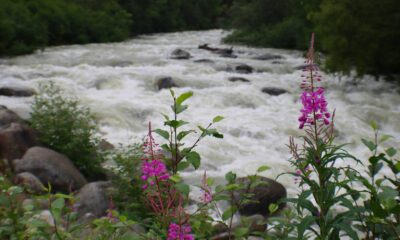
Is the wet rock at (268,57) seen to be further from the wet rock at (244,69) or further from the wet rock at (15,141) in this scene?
the wet rock at (15,141)

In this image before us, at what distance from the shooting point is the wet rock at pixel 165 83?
1309cm

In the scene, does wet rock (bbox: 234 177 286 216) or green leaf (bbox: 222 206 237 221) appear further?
wet rock (bbox: 234 177 286 216)

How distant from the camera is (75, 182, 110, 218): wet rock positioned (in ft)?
17.8

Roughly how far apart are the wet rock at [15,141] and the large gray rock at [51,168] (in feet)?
1.41

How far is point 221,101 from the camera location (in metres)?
12.1

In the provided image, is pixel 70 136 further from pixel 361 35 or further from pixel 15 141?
pixel 361 35

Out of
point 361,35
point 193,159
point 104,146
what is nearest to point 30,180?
point 104,146

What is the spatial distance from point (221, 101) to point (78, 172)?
605 centimetres

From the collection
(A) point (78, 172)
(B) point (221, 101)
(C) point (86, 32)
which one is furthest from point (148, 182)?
(C) point (86, 32)

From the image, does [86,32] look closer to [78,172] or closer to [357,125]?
[357,125]

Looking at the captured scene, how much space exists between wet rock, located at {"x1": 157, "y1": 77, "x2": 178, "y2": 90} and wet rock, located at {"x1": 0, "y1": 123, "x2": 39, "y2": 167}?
616 centimetres

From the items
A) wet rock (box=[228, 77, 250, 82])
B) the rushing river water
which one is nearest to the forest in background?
the rushing river water

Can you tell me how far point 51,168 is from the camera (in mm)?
6227

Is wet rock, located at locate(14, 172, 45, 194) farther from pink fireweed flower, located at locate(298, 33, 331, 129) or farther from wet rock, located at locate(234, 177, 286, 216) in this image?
pink fireweed flower, located at locate(298, 33, 331, 129)
